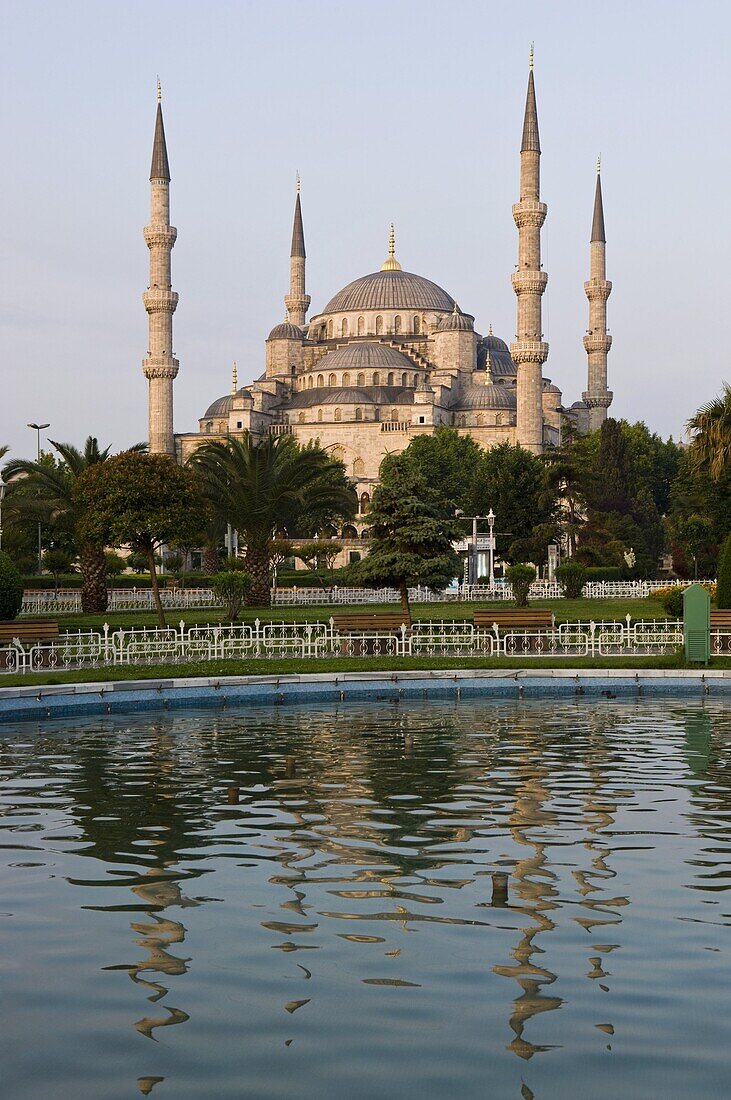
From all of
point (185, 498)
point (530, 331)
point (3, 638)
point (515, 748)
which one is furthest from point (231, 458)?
point (530, 331)

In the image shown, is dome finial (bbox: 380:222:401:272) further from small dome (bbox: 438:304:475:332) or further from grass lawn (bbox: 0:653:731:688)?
grass lawn (bbox: 0:653:731:688)

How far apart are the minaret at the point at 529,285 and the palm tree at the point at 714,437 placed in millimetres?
45137

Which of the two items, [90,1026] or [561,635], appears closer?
[90,1026]

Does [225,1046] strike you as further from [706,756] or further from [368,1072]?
[706,756]

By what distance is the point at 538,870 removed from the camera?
8141mm

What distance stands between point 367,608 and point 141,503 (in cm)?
906

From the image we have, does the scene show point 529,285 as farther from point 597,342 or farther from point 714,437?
point 714,437

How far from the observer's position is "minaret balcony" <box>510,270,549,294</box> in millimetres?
74131

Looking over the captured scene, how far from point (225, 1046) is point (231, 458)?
26.7 metres

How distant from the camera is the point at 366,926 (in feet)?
22.9

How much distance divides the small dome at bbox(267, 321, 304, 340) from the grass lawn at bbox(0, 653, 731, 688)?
88717 millimetres

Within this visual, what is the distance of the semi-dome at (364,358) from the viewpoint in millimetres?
100062

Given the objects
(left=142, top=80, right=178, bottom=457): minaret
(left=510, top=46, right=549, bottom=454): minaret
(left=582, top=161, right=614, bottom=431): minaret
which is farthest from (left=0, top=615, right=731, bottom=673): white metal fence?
(left=582, top=161, right=614, bottom=431): minaret

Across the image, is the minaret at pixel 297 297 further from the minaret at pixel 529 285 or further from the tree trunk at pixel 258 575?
the tree trunk at pixel 258 575
